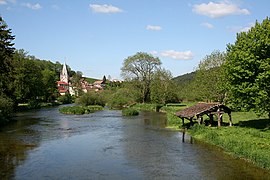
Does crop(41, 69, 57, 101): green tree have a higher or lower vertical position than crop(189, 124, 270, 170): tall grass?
higher

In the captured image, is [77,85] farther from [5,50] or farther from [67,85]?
[5,50]

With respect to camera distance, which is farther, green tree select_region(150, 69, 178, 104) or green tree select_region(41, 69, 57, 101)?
green tree select_region(41, 69, 57, 101)

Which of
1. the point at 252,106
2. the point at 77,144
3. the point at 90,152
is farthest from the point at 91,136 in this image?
the point at 252,106

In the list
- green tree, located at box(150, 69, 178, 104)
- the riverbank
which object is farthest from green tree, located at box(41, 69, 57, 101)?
the riverbank

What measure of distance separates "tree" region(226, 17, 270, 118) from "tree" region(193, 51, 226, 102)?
67.7ft

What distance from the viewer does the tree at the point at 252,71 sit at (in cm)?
2780

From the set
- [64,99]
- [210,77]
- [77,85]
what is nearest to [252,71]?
[210,77]

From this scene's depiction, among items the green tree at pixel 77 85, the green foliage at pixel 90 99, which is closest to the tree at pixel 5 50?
the green foliage at pixel 90 99

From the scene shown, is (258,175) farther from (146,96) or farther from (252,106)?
(146,96)

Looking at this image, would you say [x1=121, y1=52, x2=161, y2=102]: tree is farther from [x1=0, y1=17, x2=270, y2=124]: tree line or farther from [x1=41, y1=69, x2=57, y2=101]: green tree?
[x1=41, y1=69, x2=57, y2=101]: green tree

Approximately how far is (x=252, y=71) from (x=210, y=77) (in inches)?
947

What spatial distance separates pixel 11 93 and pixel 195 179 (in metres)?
57.4

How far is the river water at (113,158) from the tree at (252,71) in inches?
266

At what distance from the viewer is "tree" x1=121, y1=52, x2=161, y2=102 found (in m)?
79.6
